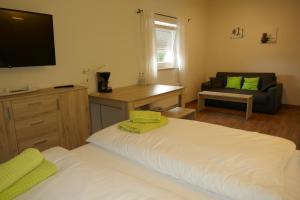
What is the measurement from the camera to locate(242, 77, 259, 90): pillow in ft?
16.5

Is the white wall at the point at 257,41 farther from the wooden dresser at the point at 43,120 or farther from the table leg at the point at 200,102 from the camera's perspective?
the wooden dresser at the point at 43,120

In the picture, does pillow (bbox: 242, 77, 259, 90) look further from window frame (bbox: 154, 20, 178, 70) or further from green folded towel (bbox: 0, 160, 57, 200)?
green folded towel (bbox: 0, 160, 57, 200)

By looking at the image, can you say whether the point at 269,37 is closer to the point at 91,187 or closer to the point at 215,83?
the point at 215,83

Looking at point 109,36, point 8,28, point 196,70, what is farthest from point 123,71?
point 196,70

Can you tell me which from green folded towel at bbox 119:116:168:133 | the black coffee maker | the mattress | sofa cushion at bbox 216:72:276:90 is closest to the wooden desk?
the black coffee maker

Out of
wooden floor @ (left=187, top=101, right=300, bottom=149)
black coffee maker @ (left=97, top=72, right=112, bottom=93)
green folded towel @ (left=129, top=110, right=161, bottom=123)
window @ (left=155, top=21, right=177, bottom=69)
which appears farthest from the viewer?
window @ (left=155, top=21, right=177, bottom=69)

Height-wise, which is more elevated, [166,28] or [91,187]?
[166,28]

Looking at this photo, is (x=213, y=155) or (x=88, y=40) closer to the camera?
(x=213, y=155)

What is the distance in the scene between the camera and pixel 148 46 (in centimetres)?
401

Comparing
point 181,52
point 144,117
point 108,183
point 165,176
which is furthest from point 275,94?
point 108,183

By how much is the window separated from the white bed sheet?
3.26 meters

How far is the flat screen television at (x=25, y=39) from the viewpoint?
223 centimetres

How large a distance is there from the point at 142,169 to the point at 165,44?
379 cm

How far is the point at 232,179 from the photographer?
1.12 meters
